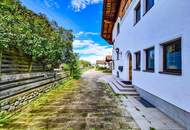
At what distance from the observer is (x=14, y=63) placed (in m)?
6.54

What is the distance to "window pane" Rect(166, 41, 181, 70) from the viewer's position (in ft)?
16.9

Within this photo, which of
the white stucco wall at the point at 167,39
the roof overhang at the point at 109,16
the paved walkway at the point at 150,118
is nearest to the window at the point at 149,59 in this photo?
the white stucco wall at the point at 167,39

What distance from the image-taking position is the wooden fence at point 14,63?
5.75 metres

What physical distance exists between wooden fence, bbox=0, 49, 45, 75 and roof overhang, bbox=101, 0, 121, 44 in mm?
9971

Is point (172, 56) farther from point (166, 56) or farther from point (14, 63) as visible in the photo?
point (14, 63)

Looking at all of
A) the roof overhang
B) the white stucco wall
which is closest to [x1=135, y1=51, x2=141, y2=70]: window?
the white stucco wall

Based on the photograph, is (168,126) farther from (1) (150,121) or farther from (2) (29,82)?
(2) (29,82)

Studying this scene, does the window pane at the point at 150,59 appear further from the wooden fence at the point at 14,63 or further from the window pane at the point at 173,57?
the wooden fence at the point at 14,63

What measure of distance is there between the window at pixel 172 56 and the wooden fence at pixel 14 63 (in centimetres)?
547

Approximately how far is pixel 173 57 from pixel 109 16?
14.3 m

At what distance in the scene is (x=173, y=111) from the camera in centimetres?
507

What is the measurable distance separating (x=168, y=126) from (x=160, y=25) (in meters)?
3.39

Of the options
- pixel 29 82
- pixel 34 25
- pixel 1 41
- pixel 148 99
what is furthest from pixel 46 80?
pixel 148 99

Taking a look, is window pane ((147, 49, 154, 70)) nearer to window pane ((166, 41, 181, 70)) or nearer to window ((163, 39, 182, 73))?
window ((163, 39, 182, 73))
